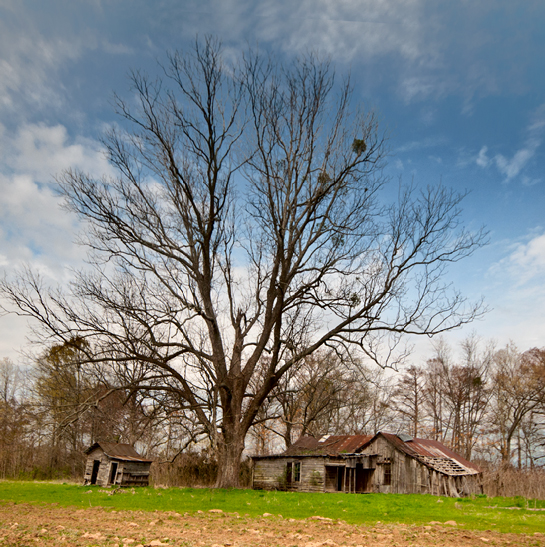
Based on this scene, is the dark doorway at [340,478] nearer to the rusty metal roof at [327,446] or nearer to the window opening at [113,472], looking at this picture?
the rusty metal roof at [327,446]

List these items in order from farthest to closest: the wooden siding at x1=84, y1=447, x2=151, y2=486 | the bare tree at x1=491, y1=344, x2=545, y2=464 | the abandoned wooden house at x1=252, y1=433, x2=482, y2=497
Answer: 1. the bare tree at x1=491, y1=344, x2=545, y2=464
2. the abandoned wooden house at x1=252, y1=433, x2=482, y2=497
3. the wooden siding at x1=84, y1=447, x2=151, y2=486

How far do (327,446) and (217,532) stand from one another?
27.0 m

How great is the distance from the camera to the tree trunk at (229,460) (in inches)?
642

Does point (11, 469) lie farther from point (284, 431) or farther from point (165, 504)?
point (165, 504)

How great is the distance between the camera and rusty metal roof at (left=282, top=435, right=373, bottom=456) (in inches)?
1209

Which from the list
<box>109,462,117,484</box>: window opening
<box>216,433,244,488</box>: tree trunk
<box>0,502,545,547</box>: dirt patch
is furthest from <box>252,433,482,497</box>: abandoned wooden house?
<box>0,502,545,547</box>: dirt patch

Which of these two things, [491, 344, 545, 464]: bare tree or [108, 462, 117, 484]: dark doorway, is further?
[491, 344, 545, 464]: bare tree

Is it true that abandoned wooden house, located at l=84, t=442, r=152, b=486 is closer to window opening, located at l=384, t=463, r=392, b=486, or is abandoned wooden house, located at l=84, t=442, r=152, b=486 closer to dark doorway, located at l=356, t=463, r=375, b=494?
dark doorway, located at l=356, t=463, r=375, b=494

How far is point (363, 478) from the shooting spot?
115 feet

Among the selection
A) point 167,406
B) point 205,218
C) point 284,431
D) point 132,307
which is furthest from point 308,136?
point 284,431

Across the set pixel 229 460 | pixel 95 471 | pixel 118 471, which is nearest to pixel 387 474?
pixel 118 471

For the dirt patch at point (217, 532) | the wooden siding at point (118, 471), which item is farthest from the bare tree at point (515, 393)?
the dirt patch at point (217, 532)

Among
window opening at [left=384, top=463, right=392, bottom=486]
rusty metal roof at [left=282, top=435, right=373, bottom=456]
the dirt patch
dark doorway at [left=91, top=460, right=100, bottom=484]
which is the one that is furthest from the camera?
window opening at [left=384, top=463, right=392, bottom=486]

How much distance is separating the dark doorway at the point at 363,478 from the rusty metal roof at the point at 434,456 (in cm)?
297
